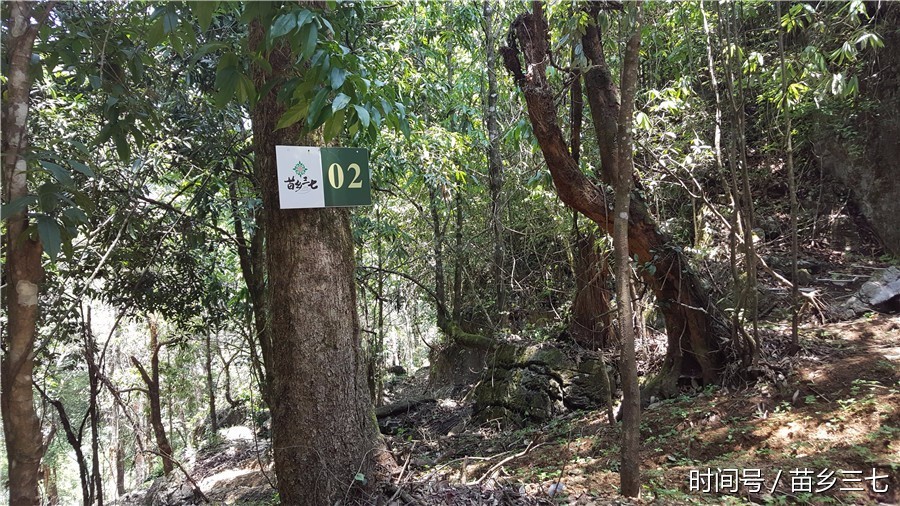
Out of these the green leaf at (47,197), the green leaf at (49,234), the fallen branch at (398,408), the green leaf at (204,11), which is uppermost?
the green leaf at (204,11)

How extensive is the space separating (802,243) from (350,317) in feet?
23.3

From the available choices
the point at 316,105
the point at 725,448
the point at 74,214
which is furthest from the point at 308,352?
the point at 725,448

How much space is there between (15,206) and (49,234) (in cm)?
15

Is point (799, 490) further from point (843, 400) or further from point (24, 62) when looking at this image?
point (24, 62)

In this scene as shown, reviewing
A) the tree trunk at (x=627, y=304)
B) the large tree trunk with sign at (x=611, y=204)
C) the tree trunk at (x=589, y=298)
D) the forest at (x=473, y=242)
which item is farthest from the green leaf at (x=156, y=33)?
the tree trunk at (x=589, y=298)

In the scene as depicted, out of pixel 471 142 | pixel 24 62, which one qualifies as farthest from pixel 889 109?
pixel 24 62

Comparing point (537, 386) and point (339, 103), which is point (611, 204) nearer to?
point (537, 386)

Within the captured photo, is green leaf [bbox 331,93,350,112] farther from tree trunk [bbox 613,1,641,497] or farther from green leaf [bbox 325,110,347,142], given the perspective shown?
tree trunk [bbox 613,1,641,497]

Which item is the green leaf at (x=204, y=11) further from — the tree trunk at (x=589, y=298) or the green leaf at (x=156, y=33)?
the tree trunk at (x=589, y=298)

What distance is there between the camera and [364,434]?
8.91 feet

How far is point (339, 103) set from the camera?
6.23 ft

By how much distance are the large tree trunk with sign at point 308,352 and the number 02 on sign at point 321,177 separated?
8cm

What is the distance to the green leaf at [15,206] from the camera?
181 centimetres

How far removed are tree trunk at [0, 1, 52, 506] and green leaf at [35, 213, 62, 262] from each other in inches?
5.3
